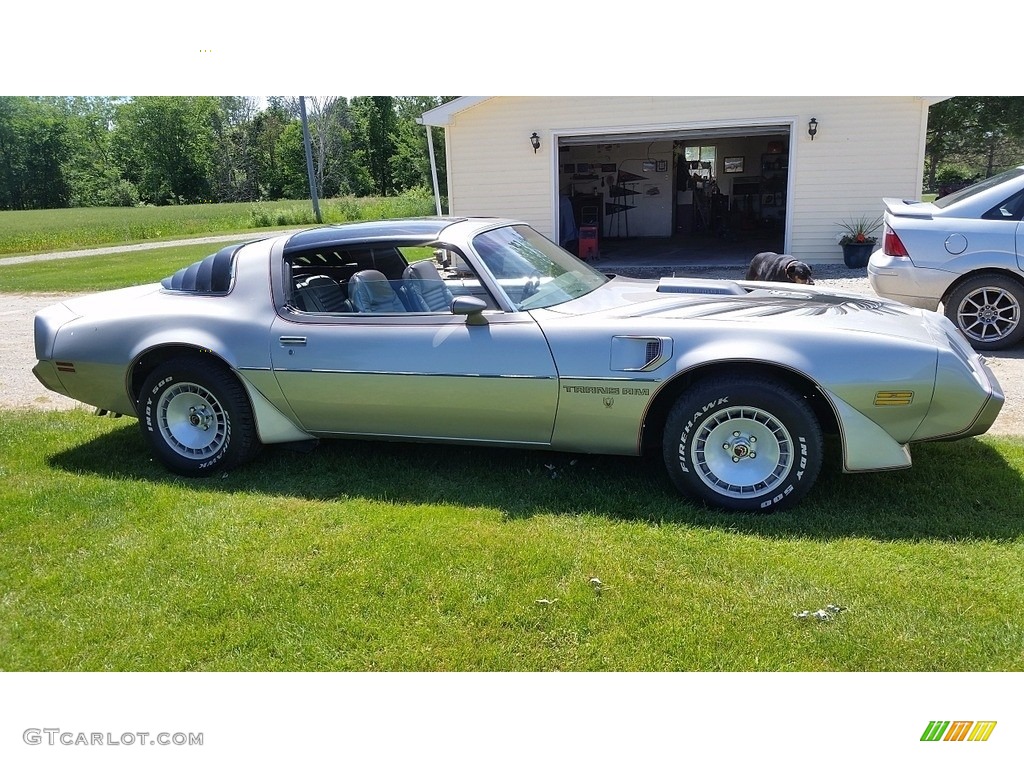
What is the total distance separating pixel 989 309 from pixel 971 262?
0.50 meters

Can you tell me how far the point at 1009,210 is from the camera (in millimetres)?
7219

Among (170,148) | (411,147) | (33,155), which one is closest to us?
(33,155)

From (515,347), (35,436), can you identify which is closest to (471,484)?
(515,347)

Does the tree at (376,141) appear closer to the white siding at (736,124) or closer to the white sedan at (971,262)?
the white siding at (736,124)

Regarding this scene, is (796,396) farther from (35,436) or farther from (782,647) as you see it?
(35,436)

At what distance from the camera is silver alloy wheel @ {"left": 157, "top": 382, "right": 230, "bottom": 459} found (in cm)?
475

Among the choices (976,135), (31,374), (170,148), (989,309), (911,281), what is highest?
(170,148)

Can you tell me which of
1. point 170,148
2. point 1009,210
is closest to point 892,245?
point 1009,210

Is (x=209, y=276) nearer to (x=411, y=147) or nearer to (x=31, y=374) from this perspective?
(x=31, y=374)

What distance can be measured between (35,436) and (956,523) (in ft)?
19.1

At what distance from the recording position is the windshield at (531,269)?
4.42 meters

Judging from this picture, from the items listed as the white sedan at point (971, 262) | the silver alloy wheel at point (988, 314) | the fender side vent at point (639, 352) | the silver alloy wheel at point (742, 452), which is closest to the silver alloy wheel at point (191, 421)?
the fender side vent at point (639, 352)

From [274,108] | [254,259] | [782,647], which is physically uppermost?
[274,108]

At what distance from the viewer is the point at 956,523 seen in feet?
12.4
